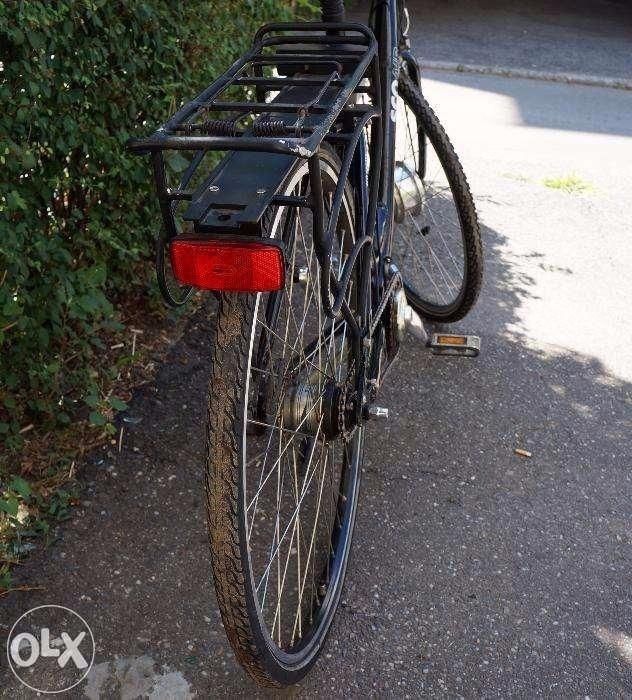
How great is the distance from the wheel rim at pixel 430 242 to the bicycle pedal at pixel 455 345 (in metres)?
0.13

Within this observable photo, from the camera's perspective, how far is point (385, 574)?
2791 millimetres

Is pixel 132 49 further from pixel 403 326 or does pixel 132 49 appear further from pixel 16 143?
pixel 403 326

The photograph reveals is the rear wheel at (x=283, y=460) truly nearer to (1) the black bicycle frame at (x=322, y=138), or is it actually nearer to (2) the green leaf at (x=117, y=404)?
(1) the black bicycle frame at (x=322, y=138)

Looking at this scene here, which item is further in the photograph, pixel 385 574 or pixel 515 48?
pixel 515 48

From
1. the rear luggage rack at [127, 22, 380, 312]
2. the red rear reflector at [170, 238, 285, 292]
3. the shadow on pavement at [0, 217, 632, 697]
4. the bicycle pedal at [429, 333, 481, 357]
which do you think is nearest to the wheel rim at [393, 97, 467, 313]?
the bicycle pedal at [429, 333, 481, 357]

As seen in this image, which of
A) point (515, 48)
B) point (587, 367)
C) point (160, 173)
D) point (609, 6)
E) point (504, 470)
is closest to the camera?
point (160, 173)

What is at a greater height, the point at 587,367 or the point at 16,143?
the point at 16,143

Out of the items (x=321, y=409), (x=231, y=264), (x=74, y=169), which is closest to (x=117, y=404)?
(x=74, y=169)

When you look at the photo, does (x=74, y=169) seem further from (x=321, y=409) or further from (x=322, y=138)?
(x=322, y=138)

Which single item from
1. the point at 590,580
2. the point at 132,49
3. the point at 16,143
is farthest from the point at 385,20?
the point at 590,580

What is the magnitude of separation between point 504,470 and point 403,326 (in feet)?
2.36

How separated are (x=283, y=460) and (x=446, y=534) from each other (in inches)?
26.1

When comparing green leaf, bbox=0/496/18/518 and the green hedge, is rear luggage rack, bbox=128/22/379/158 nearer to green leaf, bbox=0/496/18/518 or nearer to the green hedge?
the green hedge

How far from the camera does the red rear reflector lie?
1.70 m
